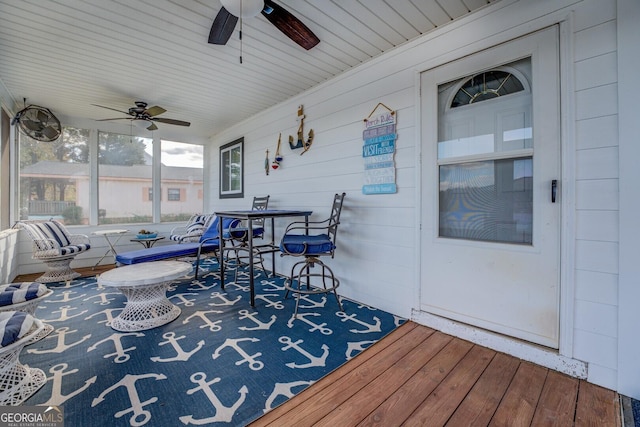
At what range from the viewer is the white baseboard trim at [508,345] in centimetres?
170

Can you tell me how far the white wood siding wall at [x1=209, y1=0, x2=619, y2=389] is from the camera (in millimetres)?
1597

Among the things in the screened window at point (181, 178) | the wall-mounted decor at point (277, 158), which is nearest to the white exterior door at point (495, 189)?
the wall-mounted decor at point (277, 158)

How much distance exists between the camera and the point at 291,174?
384cm

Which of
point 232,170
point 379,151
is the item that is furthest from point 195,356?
point 232,170

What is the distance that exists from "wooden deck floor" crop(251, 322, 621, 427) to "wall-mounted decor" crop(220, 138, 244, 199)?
395 centimetres

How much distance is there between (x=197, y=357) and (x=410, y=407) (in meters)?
1.42

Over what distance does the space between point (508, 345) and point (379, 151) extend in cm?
192

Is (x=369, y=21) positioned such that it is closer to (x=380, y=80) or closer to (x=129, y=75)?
(x=380, y=80)

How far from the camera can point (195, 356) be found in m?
1.89

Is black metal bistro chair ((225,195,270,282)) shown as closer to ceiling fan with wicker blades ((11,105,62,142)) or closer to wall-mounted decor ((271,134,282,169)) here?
wall-mounted decor ((271,134,282,169))

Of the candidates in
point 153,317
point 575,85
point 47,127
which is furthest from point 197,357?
point 47,127

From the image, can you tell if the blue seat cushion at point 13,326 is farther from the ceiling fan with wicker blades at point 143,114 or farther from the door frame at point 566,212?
the door frame at point 566,212

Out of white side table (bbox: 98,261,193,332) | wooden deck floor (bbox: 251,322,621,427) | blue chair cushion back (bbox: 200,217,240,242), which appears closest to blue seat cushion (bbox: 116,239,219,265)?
blue chair cushion back (bbox: 200,217,240,242)

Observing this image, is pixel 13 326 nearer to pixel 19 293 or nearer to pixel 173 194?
pixel 19 293
